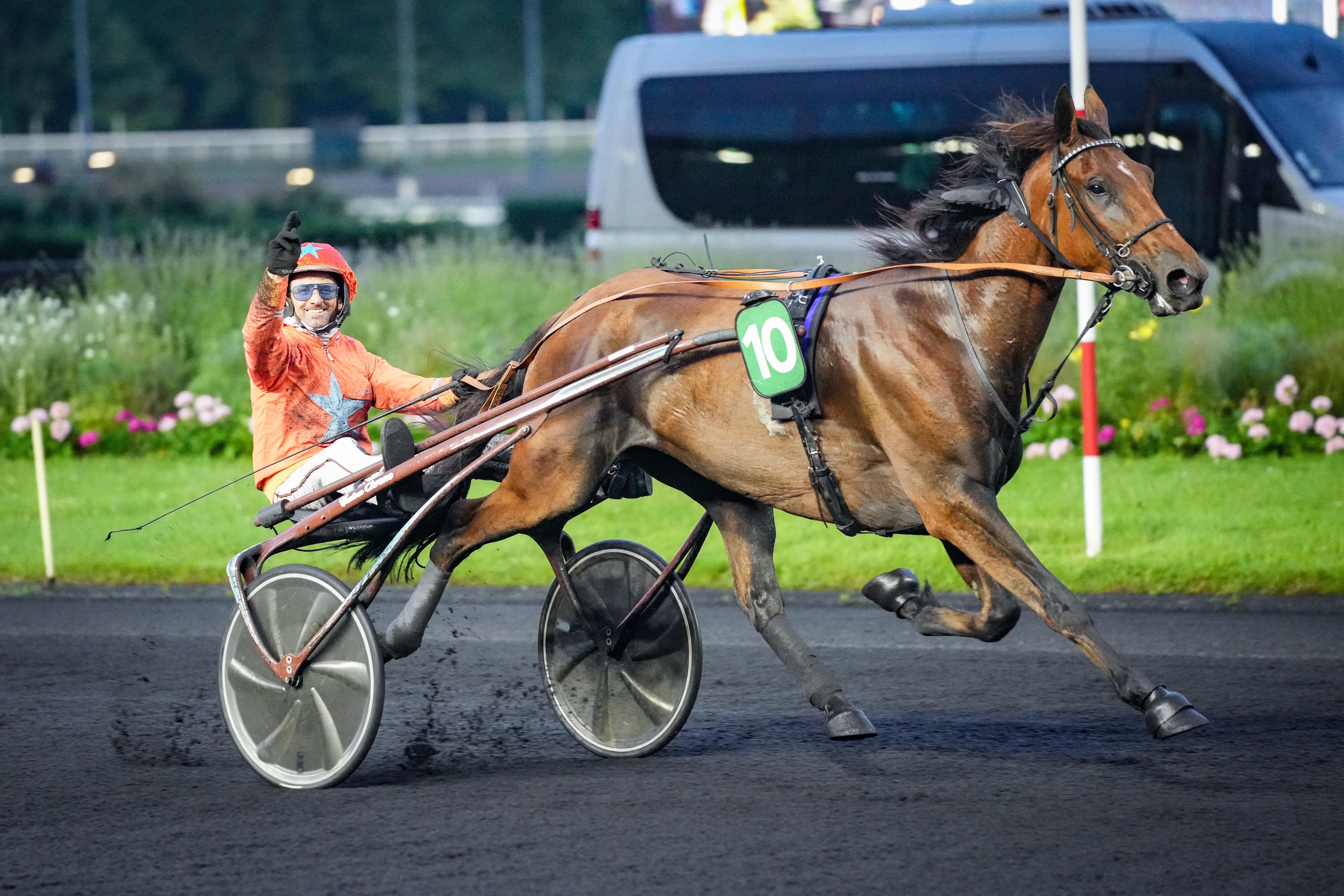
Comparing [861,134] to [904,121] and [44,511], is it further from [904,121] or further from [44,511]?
[44,511]

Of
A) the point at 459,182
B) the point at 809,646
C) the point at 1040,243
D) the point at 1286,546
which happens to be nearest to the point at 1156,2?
the point at 1286,546

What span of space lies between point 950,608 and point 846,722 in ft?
2.02

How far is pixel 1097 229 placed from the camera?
15.5 feet

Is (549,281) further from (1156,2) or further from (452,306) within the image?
(1156,2)

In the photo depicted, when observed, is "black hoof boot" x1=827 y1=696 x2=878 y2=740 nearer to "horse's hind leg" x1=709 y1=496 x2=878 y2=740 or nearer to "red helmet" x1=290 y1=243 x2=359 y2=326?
"horse's hind leg" x1=709 y1=496 x2=878 y2=740

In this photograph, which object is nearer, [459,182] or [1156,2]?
[1156,2]

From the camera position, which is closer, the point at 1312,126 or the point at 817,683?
the point at 817,683

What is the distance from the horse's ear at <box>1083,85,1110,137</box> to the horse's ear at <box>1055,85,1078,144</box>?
5.8 inches

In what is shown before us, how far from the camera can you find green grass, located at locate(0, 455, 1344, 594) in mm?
8102

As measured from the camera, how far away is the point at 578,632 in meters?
5.59

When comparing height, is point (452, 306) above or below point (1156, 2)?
below

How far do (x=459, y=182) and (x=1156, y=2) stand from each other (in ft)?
105

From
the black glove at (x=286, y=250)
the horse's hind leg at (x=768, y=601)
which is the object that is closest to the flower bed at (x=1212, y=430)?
the horse's hind leg at (x=768, y=601)

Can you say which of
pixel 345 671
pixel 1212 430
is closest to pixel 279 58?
pixel 1212 430
